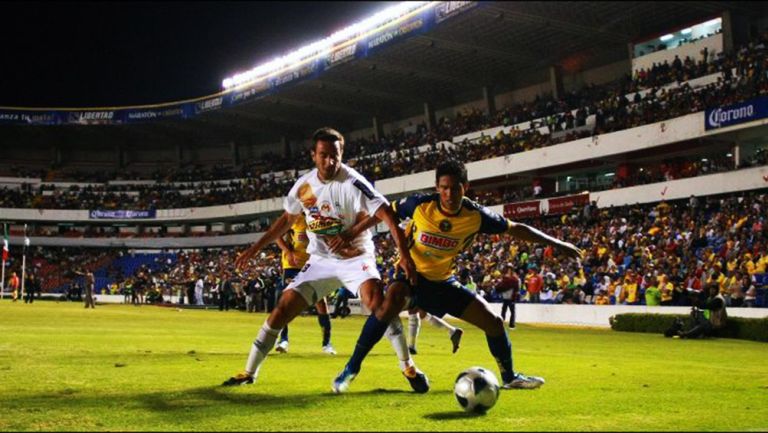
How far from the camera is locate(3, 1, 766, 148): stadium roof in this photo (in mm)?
40000

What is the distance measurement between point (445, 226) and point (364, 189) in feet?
2.89

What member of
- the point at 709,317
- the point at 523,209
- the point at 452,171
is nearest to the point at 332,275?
the point at 452,171

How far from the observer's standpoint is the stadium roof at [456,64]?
40000mm

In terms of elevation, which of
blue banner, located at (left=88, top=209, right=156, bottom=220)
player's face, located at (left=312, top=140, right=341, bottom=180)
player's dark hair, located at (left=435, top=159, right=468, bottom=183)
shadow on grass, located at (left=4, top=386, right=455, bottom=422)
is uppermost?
blue banner, located at (left=88, top=209, right=156, bottom=220)

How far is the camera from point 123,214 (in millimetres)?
68438

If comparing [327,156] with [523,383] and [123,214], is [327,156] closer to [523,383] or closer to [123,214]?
[523,383]

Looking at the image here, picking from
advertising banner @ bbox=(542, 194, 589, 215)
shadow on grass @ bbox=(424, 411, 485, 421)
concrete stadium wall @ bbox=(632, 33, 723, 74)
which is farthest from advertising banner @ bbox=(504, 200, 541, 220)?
Answer: shadow on grass @ bbox=(424, 411, 485, 421)

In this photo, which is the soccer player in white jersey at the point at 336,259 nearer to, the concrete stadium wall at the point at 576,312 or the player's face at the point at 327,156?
the player's face at the point at 327,156

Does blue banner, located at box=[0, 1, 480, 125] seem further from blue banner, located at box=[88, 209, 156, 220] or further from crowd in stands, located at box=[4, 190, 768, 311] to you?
crowd in stands, located at box=[4, 190, 768, 311]

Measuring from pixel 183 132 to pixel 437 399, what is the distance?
225 feet

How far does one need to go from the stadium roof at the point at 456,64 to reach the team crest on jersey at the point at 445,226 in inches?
1338

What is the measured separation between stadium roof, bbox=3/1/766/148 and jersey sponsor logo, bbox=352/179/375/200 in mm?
33877

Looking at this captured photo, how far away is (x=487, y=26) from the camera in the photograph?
4231 cm

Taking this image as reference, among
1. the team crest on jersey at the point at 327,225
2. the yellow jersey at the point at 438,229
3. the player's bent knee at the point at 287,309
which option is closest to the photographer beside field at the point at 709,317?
the yellow jersey at the point at 438,229
